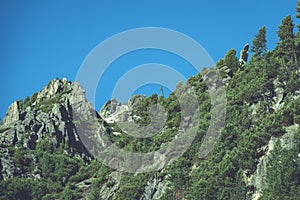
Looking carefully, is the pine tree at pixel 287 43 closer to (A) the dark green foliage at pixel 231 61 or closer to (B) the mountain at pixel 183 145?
(B) the mountain at pixel 183 145

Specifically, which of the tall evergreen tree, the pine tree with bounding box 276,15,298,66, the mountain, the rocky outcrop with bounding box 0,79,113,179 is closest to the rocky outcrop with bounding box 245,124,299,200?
the mountain

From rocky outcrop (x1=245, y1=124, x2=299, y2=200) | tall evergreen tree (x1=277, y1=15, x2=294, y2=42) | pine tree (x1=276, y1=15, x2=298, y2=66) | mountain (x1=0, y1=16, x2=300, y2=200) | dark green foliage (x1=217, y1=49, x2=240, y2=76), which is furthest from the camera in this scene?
dark green foliage (x1=217, y1=49, x2=240, y2=76)

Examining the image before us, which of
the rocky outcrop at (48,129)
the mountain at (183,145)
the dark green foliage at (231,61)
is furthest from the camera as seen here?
the rocky outcrop at (48,129)

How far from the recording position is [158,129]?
128m

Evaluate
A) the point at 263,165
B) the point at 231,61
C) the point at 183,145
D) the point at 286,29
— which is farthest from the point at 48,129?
the point at 263,165

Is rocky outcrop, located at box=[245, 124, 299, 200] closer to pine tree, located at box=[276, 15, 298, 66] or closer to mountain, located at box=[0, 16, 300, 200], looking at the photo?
mountain, located at box=[0, 16, 300, 200]

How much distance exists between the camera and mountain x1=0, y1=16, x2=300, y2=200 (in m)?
81.1

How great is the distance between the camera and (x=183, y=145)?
103375mm

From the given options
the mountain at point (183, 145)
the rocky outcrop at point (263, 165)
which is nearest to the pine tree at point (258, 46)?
the mountain at point (183, 145)

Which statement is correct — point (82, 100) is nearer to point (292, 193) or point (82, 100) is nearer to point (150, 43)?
point (150, 43)

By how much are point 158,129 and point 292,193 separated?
59198mm

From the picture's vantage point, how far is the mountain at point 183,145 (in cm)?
8112

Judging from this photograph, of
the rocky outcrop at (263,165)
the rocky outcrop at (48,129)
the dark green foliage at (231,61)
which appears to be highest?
the rocky outcrop at (48,129)

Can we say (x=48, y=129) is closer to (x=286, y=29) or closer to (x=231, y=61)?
(x=231, y=61)
